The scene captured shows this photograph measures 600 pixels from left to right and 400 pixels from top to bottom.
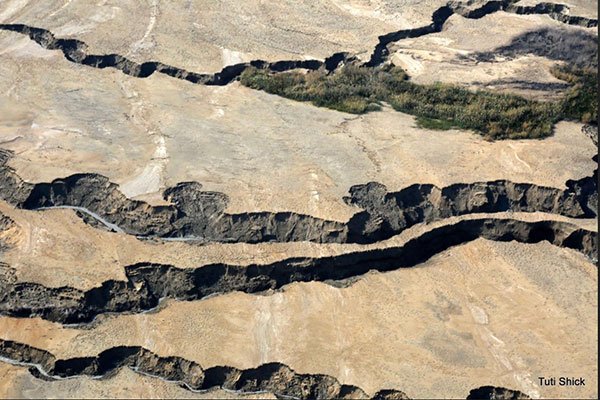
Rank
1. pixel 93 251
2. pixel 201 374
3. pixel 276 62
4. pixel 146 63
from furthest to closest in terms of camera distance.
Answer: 1. pixel 276 62
2. pixel 146 63
3. pixel 93 251
4. pixel 201 374

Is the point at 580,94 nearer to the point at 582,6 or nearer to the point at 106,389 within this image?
the point at 582,6

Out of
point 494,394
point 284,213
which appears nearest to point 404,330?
point 494,394

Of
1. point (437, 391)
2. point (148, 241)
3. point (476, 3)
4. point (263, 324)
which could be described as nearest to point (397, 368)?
point (437, 391)

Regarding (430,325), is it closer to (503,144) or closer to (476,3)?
(503,144)

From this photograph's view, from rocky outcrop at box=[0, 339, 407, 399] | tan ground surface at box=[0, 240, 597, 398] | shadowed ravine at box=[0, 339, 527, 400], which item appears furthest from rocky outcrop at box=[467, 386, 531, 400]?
rocky outcrop at box=[0, 339, 407, 399]

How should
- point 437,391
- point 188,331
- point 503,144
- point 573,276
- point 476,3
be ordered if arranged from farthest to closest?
1. point 476,3
2. point 503,144
3. point 573,276
4. point 188,331
5. point 437,391

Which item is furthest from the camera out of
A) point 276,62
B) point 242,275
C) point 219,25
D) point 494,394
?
point 219,25
